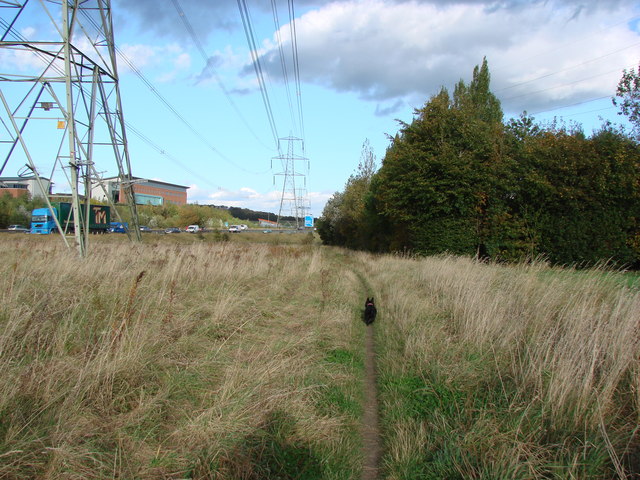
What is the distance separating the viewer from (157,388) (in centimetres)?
404

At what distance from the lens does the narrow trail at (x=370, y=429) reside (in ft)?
11.3

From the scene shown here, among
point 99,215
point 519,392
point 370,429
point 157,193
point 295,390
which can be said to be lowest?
point 370,429

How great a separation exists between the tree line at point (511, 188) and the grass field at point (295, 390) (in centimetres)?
1316

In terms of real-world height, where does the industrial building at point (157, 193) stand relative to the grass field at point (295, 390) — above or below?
above

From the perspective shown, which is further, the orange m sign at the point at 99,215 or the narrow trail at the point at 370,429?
the orange m sign at the point at 99,215

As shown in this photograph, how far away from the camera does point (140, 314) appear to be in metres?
5.12

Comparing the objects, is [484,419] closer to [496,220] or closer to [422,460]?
[422,460]

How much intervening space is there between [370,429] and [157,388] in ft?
7.11

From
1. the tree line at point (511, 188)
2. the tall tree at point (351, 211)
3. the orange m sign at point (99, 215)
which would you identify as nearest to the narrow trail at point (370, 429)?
the tree line at point (511, 188)

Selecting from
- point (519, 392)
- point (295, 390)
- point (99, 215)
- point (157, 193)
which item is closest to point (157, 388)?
point (295, 390)

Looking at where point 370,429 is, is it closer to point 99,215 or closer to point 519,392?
point 519,392

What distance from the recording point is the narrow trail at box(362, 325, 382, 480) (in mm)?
3443

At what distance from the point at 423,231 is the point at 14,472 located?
21.3 m

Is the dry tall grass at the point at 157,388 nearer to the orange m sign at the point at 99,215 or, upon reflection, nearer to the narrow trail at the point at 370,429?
the narrow trail at the point at 370,429
